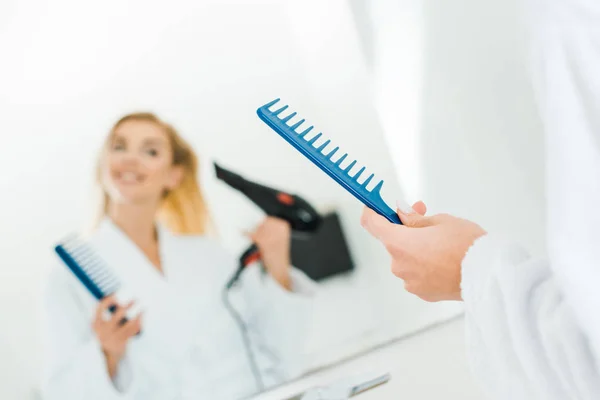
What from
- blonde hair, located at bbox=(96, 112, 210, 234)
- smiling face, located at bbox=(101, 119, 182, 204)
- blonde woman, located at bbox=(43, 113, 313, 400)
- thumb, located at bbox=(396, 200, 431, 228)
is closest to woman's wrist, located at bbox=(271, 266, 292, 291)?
blonde woman, located at bbox=(43, 113, 313, 400)

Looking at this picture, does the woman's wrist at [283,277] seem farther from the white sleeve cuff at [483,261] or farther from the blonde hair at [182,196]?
the white sleeve cuff at [483,261]

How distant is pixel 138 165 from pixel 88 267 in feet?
0.67

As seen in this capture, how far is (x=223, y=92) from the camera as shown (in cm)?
101

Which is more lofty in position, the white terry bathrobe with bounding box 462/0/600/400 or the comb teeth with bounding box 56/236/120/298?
the comb teeth with bounding box 56/236/120/298

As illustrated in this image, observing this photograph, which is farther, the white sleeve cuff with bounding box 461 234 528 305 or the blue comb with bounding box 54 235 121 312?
the blue comb with bounding box 54 235 121 312

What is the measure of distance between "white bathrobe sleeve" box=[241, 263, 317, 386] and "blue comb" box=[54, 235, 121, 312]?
24cm

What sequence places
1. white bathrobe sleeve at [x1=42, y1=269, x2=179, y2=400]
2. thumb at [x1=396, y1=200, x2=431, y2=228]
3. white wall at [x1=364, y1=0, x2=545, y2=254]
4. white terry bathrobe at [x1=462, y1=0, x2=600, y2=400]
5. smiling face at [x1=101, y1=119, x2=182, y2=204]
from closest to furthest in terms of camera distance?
white terry bathrobe at [x1=462, y1=0, x2=600, y2=400] → thumb at [x1=396, y1=200, x2=431, y2=228] → white wall at [x1=364, y1=0, x2=545, y2=254] → white bathrobe sleeve at [x1=42, y1=269, x2=179, y2=400] → smiling face at [x1=101, y1=119, x2=182, y2=204]

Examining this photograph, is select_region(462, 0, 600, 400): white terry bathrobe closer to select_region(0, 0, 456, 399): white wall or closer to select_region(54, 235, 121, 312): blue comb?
select_region(0, 0, 456, 399): white wall

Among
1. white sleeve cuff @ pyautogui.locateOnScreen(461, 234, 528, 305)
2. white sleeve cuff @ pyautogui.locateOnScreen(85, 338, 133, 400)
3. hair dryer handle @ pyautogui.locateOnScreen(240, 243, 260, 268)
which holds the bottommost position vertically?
white sleeve cuff @ pyautogui.locateOnScreen(461, 234, 528, 305)

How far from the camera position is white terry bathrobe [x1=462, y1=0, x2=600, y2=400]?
0.92 feet

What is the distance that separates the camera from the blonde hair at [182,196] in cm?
97

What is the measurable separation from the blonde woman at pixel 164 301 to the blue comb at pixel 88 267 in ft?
0.04

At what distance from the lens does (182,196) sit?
0.97 meters

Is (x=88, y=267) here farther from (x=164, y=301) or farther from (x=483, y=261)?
(x=483, y=261)
